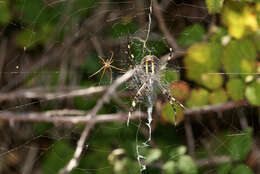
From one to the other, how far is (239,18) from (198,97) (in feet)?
1.85

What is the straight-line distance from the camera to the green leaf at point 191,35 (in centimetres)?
211

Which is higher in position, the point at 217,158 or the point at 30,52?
the point at 30,52

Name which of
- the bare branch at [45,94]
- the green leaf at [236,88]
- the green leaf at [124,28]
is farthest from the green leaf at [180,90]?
the bare branch at [45,94]

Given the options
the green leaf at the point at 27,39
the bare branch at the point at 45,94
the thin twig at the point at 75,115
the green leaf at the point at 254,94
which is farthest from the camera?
the bare branch at the point at 45,94

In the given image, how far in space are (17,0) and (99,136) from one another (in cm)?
125

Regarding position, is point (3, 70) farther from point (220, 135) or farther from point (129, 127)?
point (220, 135)

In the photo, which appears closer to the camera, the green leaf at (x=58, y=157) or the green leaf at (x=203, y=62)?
the green leaf at (x=203, y=62)

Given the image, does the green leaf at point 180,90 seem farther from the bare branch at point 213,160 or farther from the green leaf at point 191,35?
the bare branch at point 213,160

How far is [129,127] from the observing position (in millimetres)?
2391

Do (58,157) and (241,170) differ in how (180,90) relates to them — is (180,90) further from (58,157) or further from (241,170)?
(58,157)

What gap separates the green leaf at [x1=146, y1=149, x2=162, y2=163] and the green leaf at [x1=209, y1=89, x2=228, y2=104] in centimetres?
52

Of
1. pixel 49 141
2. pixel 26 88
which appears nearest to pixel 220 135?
pixel 49 141

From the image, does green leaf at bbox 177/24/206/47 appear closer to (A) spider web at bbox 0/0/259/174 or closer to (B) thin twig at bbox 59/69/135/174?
(A) spider web at bbox 0/0/259/174

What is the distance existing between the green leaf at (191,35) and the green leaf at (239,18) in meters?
0.20
